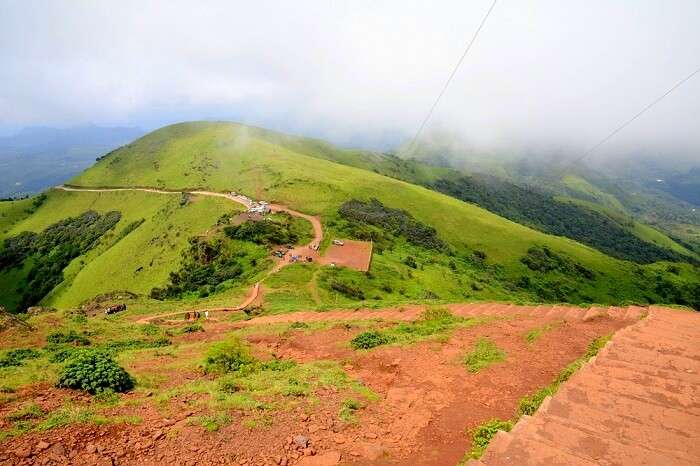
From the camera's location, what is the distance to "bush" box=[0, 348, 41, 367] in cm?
1568

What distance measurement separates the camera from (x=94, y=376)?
13055mm

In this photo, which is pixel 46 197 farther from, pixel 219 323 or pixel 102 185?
pixel 219 323

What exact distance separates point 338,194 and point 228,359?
3075 inches

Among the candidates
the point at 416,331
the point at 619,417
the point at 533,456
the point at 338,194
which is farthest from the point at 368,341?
the point at 338,194

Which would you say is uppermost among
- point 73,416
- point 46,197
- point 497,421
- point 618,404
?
point 618,404

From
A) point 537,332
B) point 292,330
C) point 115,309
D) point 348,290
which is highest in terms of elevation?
point 537,332

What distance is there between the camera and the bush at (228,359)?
1572cm

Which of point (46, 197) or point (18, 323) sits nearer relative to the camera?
point (18, 323)

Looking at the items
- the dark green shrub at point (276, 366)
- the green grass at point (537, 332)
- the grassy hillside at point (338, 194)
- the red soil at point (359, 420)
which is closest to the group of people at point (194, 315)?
the red soil at point (359, 420)

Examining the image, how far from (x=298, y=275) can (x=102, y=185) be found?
100m

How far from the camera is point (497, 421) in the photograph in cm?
1066

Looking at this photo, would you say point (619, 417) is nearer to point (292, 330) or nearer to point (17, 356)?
point (292, 330)

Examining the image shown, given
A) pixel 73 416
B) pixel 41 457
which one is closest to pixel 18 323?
pixel 73 416

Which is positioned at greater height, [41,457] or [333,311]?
[41,457]
